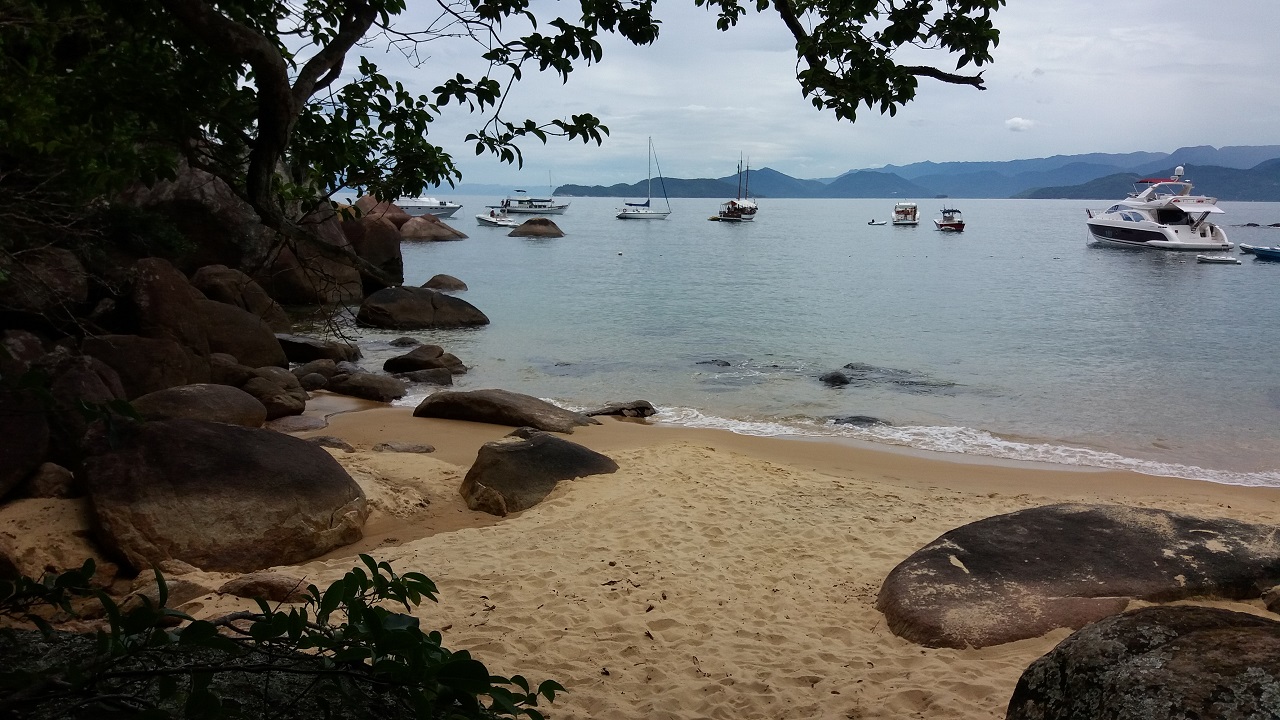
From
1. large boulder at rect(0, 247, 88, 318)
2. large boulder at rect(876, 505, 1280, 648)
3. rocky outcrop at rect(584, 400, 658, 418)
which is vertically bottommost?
rocky outcrop at rect(584, 400, 658, 418)

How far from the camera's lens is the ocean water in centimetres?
1360

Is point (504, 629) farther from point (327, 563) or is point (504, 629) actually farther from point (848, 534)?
point (848, 534)

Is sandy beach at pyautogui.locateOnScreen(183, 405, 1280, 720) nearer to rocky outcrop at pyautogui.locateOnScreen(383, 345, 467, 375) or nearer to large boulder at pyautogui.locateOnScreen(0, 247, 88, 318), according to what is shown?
large boulder at pyautogui.locateOnScreen(0, 247, 88, 318)

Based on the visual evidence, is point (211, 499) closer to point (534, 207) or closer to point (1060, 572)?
point (1060, 572)

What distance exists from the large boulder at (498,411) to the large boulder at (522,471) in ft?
9.01

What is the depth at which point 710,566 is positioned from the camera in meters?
6.62

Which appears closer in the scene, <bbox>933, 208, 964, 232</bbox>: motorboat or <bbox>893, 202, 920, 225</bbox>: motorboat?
<bbox>933, 208, 964, 232</bbox>: motorboat

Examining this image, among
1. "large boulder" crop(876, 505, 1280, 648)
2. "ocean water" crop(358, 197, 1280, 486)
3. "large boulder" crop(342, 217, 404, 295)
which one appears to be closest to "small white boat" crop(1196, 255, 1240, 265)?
"ocean water" crop(358, 197, 1280, 486)

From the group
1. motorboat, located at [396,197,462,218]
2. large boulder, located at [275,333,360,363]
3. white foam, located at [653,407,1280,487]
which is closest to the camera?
white foam, located at [653,407,1280,487]

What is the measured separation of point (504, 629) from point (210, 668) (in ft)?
13.5

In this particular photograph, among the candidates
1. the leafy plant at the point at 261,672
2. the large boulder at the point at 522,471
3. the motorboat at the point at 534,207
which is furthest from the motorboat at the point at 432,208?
the leafy plant at the point at 261,672

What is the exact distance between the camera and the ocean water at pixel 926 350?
13.6 m

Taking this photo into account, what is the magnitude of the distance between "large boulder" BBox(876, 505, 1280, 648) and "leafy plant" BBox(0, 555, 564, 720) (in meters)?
4.21

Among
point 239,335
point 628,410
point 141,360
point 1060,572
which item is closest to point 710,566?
point 1060,572
